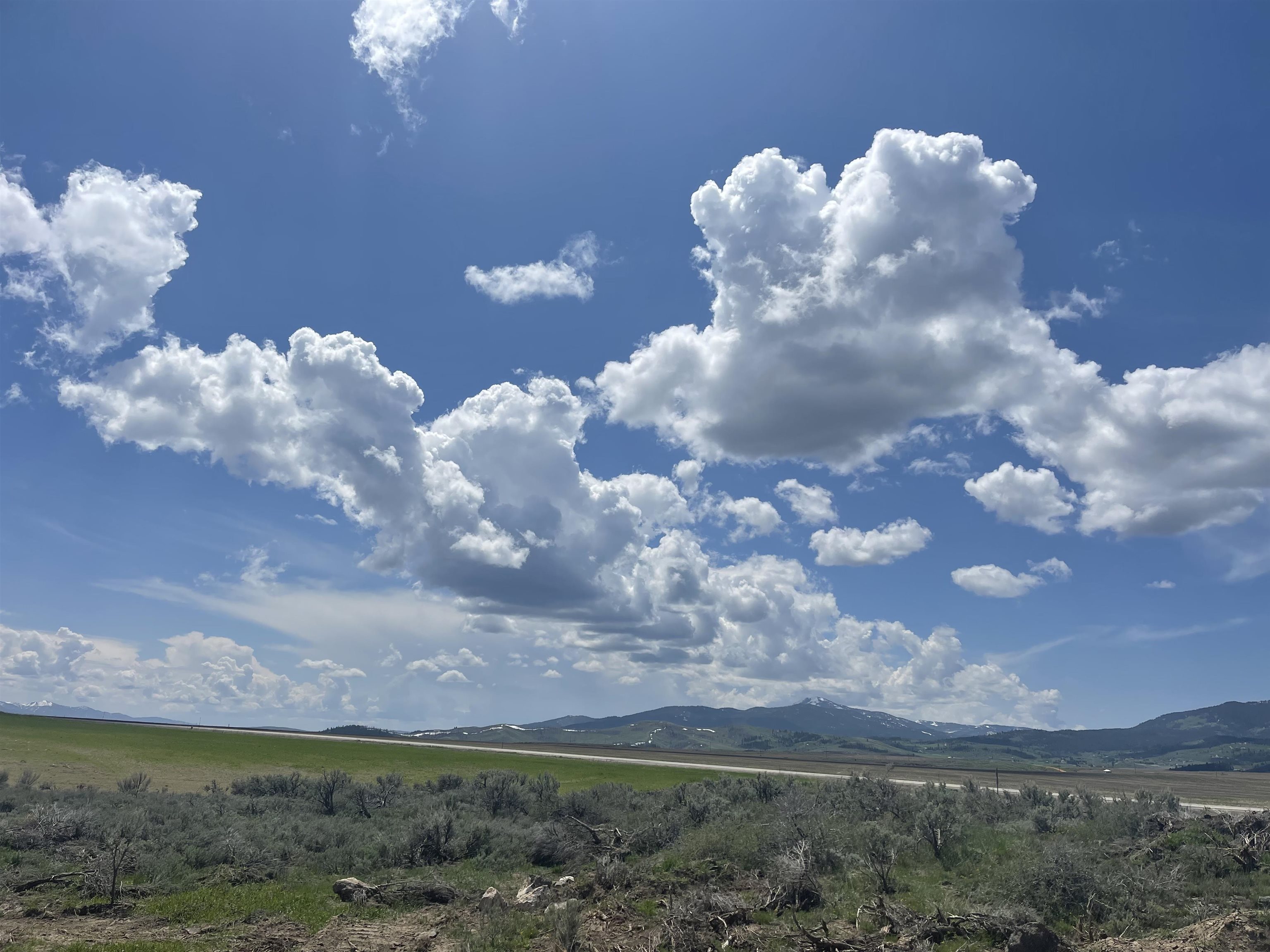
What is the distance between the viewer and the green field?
48406 mm

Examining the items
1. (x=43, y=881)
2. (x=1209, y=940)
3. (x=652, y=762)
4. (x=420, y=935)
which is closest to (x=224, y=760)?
(x=43, y=881)

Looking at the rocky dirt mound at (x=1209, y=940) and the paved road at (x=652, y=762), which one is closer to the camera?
the rocky dirt mound at (x=1209, y=940)

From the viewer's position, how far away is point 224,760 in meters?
60.2

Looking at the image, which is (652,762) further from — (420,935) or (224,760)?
(420,935)

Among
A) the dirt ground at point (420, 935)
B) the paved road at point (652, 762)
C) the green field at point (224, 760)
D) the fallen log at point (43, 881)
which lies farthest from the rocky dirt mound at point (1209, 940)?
the paved road at point (652, 762)

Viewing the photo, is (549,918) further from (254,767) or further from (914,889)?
(254,767)

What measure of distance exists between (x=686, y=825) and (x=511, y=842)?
6.72 meters

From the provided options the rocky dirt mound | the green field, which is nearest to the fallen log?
the rocky dirt mound

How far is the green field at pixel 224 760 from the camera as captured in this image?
48.4m

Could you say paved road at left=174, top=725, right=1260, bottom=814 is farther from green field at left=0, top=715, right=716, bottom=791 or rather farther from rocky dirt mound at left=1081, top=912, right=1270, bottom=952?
rocky dirt mound at left=1081, top=912, right=1270, bottom=952

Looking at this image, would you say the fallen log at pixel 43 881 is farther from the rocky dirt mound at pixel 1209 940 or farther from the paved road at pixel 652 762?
the paved road at pixel 652 762

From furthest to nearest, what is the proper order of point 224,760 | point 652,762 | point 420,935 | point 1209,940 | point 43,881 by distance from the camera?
1. point 652,762
2. point 224,760
3. point 43,881
4. point 420,935
5. point 1209,940

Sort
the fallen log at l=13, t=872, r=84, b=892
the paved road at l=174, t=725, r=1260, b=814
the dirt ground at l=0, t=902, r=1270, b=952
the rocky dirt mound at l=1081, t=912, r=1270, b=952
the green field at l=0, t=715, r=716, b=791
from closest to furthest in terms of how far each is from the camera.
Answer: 1. the rocky dirt mound at l=1081, t=912, r=1270, b=952
2. the dirt ground at l=0, t=902, r=1270, b=952
3. the fallen log at l=13, t=872, r=84, b=892
4. the green field at l=0, t=715, r=716, b=791
5. the paved road at l=174, t=725, r=1260, b=814

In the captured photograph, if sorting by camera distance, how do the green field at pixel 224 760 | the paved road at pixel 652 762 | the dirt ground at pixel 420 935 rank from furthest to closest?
1. the paved road at pixel 652 762
2. the green field at pixel 224 760
3. the dirt ground at pixel 420 935
